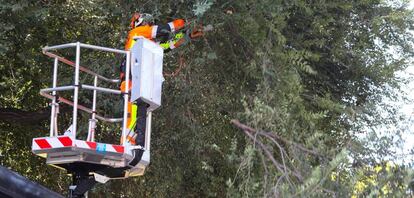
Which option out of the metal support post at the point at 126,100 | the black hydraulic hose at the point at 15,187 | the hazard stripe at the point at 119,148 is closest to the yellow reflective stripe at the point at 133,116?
the metal support post at the point at 126,100

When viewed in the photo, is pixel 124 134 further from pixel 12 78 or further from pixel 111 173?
pixel 12 78

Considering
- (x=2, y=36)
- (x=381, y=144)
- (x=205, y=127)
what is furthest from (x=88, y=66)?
(x=381, y=144)

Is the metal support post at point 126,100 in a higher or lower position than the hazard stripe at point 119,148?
higher

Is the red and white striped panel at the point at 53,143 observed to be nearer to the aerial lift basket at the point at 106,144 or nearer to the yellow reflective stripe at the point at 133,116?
the aerial lift basket at the point at 106,144

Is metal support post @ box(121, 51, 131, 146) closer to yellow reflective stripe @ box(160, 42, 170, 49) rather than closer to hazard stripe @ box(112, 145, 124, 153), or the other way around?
hazard stripe @ box(112, 145, 124, 153)

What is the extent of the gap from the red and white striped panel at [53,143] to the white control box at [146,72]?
0.79m

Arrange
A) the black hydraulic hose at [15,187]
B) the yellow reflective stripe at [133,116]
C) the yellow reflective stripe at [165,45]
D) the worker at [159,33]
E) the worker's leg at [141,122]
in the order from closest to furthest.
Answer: the black hydraulic hose at [15,187] < the worker's leg at [141,122] < the yellow reflective stripe at [133,116] < the worker at [159,33] < the yellow reflective stripe at [165,45]

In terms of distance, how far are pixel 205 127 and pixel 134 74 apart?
2666mm

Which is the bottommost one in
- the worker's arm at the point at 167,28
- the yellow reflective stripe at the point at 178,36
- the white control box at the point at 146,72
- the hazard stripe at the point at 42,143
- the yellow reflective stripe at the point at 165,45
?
the hazard stripe at the point at 42,143

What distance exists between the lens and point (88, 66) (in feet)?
28.0

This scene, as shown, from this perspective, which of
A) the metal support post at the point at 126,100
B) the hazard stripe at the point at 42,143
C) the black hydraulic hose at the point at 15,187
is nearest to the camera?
the black hydraulic hose at the point at 15,187

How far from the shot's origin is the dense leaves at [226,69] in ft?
24.3

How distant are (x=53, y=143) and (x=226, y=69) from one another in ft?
10.0

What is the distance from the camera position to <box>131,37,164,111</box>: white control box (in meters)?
6.13
